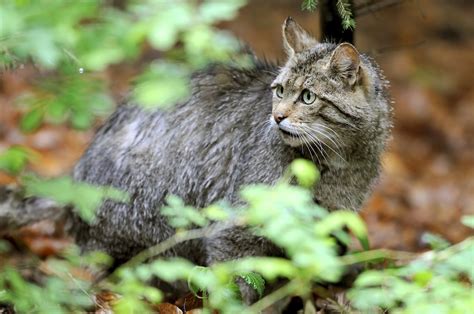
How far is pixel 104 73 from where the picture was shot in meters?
10.7

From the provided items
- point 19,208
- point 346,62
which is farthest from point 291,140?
point 19,208

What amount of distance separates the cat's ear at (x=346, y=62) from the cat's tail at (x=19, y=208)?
2.41m

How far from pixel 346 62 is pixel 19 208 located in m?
2.64

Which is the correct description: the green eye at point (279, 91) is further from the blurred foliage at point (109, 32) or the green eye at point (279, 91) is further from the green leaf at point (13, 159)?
the green leaf at point (13, 159)

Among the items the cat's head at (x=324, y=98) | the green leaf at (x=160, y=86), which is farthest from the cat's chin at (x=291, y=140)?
the green leaf at (x=160, y=86)

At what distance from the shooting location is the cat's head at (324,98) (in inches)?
182

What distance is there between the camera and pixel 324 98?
4648mm

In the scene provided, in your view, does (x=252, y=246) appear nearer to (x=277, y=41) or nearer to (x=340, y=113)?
(x=340, y=113)

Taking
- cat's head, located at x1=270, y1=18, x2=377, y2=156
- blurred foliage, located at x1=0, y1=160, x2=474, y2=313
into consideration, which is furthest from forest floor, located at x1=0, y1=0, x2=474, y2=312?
blurred foliage, located at x1=0, y1=160, x2=474, y2=313

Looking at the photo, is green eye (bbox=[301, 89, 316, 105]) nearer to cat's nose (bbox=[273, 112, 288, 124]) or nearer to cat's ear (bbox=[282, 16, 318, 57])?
cat's nose (bbox=[273, 112, 288, 124])

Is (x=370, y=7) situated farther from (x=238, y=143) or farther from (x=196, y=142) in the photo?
(x=196, y=142)

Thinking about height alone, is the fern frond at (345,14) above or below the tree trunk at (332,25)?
above

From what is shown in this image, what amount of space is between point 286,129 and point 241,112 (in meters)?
0.90

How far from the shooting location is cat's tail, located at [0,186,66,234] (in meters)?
5.78
